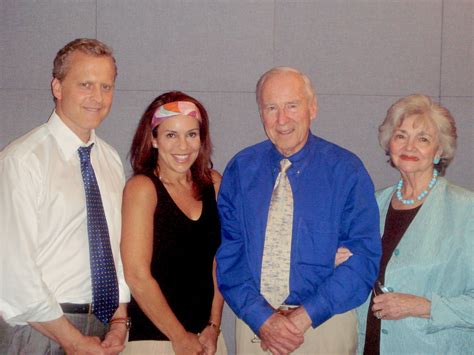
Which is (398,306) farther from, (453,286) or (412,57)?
(412,57)

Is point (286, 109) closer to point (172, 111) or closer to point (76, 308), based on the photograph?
point (172, 111)

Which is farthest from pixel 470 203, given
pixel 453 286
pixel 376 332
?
pixel 376 332

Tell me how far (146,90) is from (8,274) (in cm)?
144

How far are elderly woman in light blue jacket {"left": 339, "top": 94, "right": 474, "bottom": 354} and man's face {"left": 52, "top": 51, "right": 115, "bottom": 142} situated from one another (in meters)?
1.42

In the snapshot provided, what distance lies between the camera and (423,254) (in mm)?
2232

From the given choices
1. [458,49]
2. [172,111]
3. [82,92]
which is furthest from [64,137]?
[458,49]

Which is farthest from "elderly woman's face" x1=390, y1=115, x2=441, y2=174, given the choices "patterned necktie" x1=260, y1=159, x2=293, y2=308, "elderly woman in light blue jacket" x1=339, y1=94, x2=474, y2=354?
"patterned necktie" x1=260, y1=159, x2=293, y2=308

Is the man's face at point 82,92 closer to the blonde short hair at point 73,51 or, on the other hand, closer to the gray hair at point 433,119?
the blonde short hair at point 73,51

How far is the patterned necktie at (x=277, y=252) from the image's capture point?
86.1 inches

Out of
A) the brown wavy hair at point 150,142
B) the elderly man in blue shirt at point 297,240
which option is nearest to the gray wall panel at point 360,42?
the elderly man in blue shirt at point 297,240

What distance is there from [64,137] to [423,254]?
1.70 m

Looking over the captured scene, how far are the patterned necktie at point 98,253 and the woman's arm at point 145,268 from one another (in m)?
0.07

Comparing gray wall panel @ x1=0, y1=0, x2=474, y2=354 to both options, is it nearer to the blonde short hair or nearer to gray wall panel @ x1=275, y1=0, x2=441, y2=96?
gray wall panel @ x1=275, y1=0, x2=441, y2=96

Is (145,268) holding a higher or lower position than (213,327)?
higher
